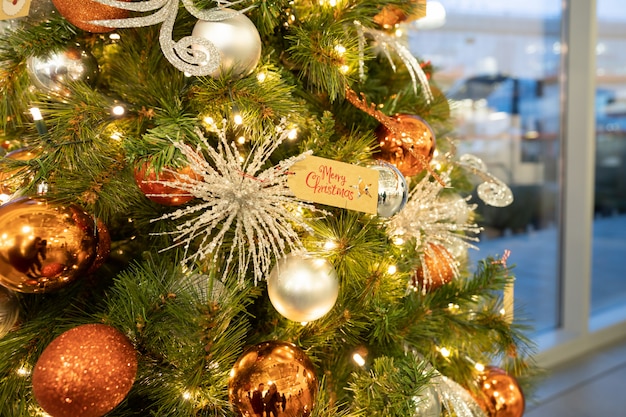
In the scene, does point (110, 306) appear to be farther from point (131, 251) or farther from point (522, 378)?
point (522, 378)

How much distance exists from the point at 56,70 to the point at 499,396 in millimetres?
727

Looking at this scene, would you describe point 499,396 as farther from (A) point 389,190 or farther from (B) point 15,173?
(B) point 15,173

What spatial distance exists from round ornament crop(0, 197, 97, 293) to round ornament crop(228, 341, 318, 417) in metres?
0.20

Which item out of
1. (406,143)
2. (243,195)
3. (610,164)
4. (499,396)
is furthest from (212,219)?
(610,164)

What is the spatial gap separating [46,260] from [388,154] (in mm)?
407

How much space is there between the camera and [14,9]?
22.6 inches

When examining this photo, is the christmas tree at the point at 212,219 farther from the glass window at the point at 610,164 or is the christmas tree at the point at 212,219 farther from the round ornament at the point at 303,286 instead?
the glass window at the point at 610,164

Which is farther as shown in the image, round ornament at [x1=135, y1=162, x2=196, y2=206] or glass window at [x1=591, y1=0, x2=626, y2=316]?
glass window at [x1=591, y1=0, x2=626, y2=316]

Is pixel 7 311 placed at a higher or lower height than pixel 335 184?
lower

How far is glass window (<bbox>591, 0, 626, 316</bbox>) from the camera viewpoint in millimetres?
2236

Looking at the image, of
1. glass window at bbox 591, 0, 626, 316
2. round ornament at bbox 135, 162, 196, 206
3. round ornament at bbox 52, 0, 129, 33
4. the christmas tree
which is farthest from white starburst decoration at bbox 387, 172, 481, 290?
glass window at bbox 591, 0, 626, 316

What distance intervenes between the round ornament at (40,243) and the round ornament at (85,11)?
19cm

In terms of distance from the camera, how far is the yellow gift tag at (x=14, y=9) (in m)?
0.57

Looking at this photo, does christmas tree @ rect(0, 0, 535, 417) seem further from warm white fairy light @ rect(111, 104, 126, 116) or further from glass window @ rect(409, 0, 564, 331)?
glass window @ rect(409, 0, 564, 331)
